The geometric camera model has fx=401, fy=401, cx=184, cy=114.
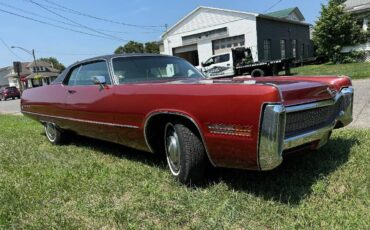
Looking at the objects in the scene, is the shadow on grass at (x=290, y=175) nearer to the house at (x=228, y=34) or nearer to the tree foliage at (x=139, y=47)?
the house at (x=228, y=34)

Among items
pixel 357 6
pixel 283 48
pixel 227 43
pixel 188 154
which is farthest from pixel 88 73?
pixel 283 48

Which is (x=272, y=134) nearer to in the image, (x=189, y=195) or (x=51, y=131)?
(x=189, y=195)

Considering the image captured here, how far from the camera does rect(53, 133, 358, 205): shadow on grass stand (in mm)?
3569

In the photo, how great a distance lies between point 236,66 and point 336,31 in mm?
9592

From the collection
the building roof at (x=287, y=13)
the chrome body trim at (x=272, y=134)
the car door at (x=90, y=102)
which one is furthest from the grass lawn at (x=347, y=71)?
the building roof at (x=287, y=13)

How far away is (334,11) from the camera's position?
26406 millimetres

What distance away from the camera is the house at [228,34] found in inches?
1208

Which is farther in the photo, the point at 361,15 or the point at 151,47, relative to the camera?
the point at 151,47

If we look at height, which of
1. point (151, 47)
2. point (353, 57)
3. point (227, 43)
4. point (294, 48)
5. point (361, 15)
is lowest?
point (353, 57)

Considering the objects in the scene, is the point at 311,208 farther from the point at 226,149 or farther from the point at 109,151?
the point at 109,151

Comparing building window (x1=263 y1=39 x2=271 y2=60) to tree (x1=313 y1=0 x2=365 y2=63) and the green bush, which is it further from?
the green bush

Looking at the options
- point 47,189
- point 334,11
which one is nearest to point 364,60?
point 334,11

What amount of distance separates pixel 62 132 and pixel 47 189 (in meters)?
2.45

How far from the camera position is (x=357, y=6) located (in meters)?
30.4
